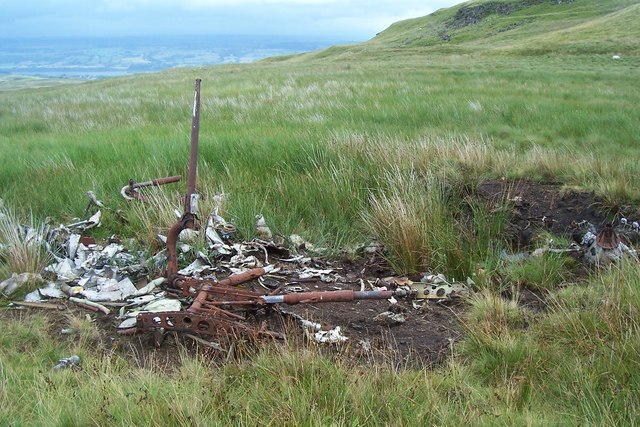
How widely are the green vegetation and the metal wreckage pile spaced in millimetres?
264

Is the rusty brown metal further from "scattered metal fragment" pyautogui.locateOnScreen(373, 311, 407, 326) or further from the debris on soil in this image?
the debris on soil

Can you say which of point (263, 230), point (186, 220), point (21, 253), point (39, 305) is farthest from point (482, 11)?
point (39, 305)

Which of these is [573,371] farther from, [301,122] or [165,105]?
[165,105]

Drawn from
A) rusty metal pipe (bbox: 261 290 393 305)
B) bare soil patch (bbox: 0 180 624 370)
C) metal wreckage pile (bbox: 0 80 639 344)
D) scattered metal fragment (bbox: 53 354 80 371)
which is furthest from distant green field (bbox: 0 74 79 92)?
rusty metal pipe (bbox: 261 290 393 305)

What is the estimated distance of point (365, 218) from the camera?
5.46 meters

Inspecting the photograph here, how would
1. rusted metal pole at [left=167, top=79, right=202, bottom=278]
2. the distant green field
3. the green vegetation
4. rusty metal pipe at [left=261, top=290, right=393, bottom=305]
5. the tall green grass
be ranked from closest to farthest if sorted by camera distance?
the tall green grass → the green vegetation → rusty metal pipe at [left=261, top=290, right=393, bottom=305] → rusted metal pole at [left=167, top=79, right=202, bottom=278] → the distant green field

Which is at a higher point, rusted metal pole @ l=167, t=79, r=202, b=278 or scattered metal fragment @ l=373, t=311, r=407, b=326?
rusted metal pole @ l=167, t=79, r=202, b=278

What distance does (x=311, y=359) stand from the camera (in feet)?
9.06

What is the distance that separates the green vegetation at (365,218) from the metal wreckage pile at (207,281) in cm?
26

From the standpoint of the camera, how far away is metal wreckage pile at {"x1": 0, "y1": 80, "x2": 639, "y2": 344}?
3.50 meters

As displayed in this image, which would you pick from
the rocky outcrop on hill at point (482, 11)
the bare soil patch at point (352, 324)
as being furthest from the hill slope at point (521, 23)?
the bare soil patch at point (352, 324)

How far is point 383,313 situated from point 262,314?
2.65 feet

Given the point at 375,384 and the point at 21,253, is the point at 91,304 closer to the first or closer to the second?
the point at 21,253

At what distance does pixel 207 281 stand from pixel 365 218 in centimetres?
199
